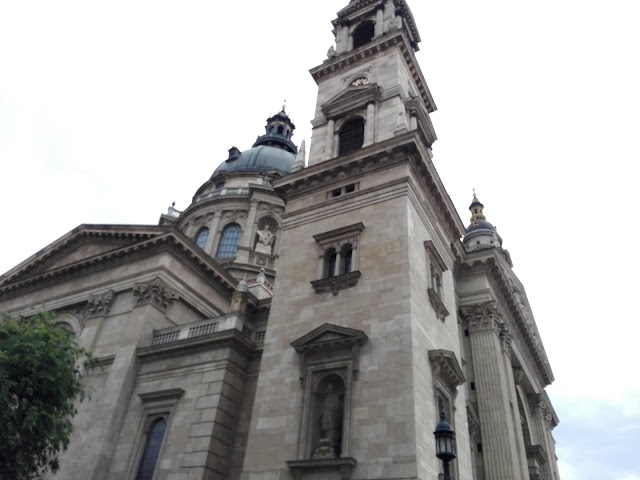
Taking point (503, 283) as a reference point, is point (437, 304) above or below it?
below

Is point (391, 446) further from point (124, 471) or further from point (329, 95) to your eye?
point (329, 95)

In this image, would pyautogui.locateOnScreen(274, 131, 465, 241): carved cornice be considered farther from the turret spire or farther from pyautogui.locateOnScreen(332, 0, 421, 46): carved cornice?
the turret spire

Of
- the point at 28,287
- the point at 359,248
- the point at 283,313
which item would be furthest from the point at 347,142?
the point at 28,287

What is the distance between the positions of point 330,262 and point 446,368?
6435mm

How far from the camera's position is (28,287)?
33312 millimetres

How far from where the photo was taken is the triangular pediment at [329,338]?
1928cm

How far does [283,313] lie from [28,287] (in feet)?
64.8

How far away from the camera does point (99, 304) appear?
94.6 feet

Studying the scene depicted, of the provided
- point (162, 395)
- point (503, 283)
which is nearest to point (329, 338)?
point (162, 395)

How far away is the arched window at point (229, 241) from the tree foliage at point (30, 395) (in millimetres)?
29161

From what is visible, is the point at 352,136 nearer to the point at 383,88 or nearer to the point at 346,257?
the point at 383,88

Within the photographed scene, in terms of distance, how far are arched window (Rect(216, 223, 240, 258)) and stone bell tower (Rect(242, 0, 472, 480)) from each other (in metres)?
23.2

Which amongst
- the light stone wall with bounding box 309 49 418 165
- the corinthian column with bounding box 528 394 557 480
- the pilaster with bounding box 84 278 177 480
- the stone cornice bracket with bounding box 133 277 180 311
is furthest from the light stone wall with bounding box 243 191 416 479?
the corinthian column with bounding box 528 394 557 480

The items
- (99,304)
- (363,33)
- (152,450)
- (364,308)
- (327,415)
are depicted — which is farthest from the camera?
(363,33)
